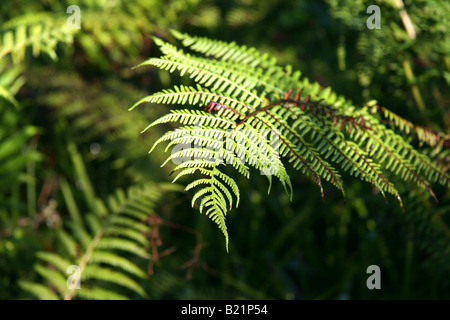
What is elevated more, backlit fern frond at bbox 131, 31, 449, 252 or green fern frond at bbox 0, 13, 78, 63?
green fern frond at bbox 0, 13, 78, 63

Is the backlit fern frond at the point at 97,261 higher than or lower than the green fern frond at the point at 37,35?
lower

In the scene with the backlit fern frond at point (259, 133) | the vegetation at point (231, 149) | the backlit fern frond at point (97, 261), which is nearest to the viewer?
the backlit fern frond at point (259, 133)

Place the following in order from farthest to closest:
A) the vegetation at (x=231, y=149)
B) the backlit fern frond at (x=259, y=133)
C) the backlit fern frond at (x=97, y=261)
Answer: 1. the backlit fern frond at (x=97, y=261)
2. the vegetation at (x=231, y=149)
3. the backlit fern frond at (x=259, y=133)

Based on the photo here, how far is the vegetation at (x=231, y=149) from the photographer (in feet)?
3.34

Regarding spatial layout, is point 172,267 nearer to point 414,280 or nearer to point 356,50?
point 414,280

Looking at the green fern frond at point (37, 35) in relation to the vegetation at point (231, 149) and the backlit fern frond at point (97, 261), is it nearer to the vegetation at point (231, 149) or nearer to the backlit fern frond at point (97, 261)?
the vegetation at point (231, 149)

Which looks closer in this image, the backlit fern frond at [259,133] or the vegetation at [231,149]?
the backlit fern frond at [259,133]

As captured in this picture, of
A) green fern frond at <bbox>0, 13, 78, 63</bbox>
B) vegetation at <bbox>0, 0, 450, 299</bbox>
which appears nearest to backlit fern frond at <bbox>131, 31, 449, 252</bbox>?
vegetation at <bbox>0, 0, 450, 299</bbox>

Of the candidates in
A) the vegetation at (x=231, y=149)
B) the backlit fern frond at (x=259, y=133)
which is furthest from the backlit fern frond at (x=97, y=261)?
the backlit fern frond at (x=259, y=133)

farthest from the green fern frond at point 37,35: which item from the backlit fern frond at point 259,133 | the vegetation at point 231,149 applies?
the backlit fern frond at point 259,133

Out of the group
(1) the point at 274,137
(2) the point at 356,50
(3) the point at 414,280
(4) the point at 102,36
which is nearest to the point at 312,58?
(2) the point at 356,50

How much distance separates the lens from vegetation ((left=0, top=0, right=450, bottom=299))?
102 centimetres

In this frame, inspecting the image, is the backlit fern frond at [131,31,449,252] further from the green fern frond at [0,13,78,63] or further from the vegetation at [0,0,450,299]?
the green fern frond at [0,13,78,63]
